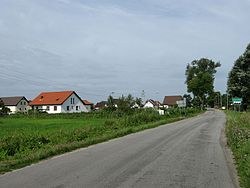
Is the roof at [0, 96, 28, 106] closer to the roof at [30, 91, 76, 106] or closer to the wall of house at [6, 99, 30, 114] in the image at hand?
the wall of house at [6, 99, 30, 114]

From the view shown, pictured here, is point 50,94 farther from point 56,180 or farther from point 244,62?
point 56,180

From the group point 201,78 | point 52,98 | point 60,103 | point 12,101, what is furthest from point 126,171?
point 12,101

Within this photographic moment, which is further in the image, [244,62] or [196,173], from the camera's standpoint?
[244,62]

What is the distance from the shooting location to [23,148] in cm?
1669

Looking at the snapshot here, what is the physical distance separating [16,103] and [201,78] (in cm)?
5731

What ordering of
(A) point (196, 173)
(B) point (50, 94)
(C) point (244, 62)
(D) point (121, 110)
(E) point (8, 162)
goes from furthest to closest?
(B) point (50, 94)
(D) point (121, 110)
(C) point (244, 62)
(E) point (8, 162)
(A) point (196, 173)

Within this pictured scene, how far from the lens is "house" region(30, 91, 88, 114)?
3875 inches

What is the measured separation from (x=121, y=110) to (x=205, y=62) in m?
60.3

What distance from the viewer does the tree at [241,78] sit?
63.1m

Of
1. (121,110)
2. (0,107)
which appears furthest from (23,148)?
→ (0,107)

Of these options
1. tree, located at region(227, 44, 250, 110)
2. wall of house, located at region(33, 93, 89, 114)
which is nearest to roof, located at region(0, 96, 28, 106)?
wall of house, located at region(33, 93, 89, 114)

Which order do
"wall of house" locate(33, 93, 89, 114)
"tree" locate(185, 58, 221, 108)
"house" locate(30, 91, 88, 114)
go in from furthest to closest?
"tree" locate(185, 58, 221, 108)
"wall of house" locate(33, 93, 89, 114)
"house" locate(30, 91, 88, 114)

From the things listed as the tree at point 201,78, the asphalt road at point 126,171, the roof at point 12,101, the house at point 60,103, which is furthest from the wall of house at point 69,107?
the asphalt road at point 126,171

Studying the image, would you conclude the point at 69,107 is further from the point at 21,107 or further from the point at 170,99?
the point at 170,99
